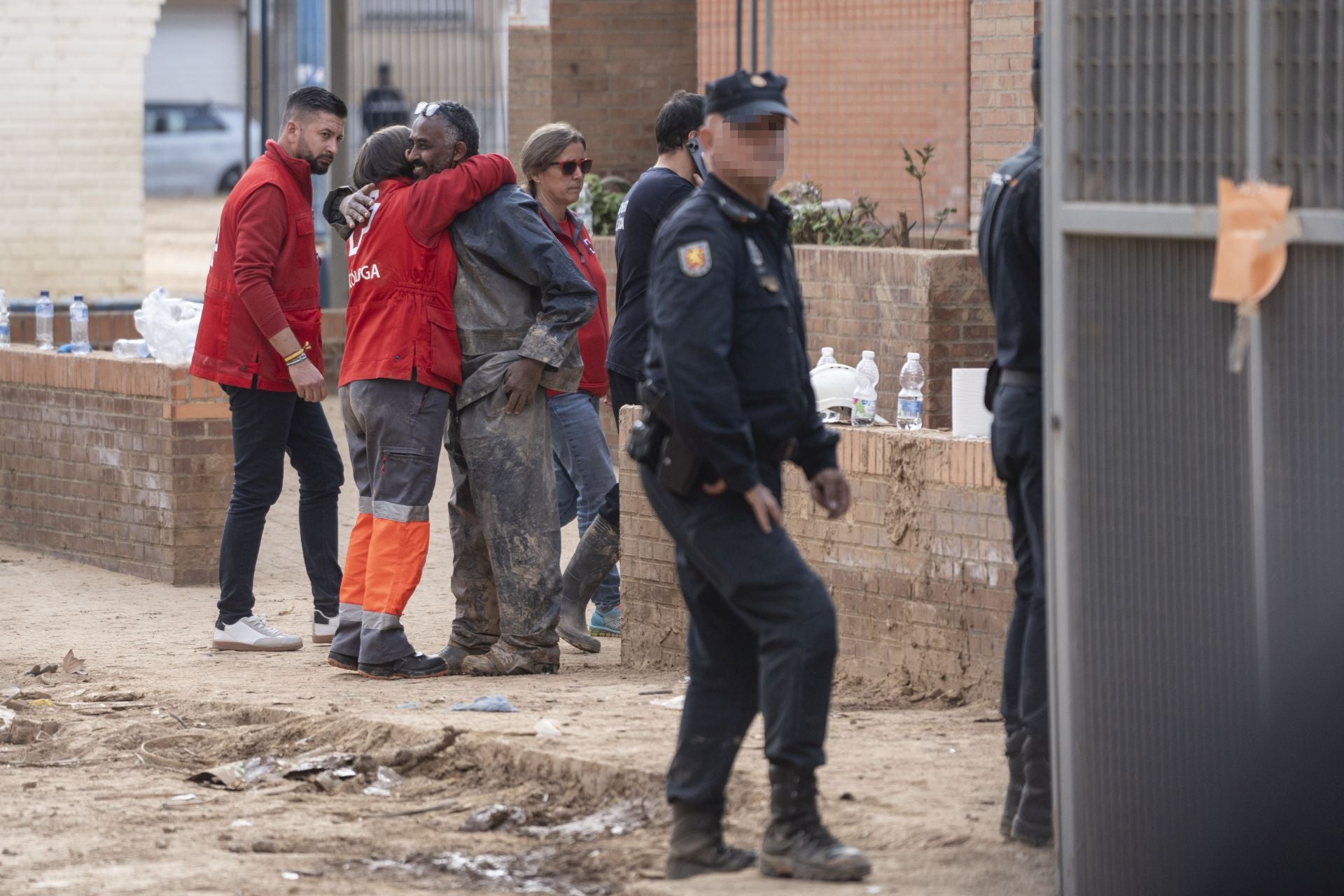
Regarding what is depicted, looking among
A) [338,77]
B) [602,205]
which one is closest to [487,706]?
[602,205]

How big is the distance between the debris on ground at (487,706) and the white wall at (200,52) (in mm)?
35072

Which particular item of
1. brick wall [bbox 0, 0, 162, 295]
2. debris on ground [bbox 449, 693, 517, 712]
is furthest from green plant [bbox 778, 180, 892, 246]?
brick wall [bbox 0, 0, 162, 295]

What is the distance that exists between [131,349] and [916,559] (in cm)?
469

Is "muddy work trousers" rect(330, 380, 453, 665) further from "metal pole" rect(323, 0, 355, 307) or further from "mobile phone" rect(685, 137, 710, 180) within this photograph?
"metal pole" rect(323, 0, 355, 307)

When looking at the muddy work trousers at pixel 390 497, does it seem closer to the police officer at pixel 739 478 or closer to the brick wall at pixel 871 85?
the police officer at pixel 739 478

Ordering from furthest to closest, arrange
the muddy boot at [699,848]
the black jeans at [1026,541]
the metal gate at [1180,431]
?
Answer: the black jeans at [1026,541], the muddy boot at [699,848], the metal gate at [1180,431]

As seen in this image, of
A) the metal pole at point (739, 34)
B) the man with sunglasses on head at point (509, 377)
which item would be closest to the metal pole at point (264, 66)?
the metal pole at point (739, 34)

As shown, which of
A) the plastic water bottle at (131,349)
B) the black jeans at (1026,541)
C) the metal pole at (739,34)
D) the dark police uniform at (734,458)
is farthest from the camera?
the metal pole at (739,34)

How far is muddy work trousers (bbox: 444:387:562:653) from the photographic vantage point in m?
6.71

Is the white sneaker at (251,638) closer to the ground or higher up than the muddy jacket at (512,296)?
closer to the ground

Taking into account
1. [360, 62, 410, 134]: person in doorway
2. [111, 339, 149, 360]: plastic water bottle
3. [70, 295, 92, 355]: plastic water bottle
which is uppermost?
[360, 62, 410, 134]: person in doorway

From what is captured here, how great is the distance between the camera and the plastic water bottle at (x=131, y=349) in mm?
9289

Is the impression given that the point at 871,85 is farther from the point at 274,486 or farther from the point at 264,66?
the point at 274,486

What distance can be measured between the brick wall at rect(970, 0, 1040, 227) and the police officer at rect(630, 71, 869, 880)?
5.55m
